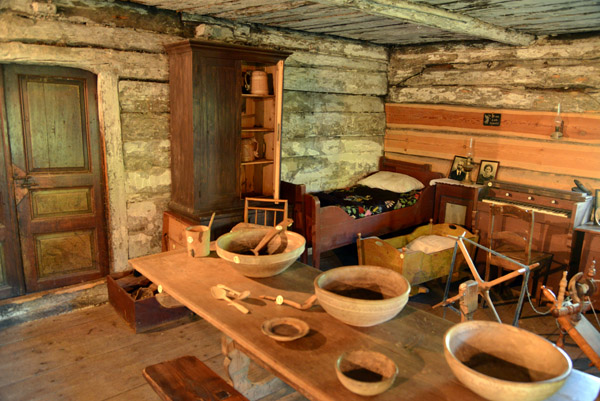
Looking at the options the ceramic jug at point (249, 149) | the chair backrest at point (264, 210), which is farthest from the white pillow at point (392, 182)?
the ceramic jug at point (249, 149)

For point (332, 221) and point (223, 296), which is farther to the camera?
point (332, 221)

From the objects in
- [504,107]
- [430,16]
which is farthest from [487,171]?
[430,16]

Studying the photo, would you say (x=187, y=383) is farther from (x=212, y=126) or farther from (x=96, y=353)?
(x=212, y=126)

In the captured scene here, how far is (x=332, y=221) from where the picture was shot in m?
4.43

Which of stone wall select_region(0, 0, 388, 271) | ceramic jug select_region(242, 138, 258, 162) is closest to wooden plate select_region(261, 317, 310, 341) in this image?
ceramic jug select_region(242, 138, 258, 162)

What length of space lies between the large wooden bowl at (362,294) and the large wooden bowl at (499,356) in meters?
0.26

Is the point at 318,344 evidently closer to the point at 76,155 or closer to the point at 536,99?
the point at 76,155

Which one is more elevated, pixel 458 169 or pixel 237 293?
pixel 458 169

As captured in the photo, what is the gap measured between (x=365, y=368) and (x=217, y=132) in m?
2.68

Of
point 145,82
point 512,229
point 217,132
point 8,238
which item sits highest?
point 145,82

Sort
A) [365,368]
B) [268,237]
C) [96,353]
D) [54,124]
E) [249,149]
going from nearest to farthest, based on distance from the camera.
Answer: [365,368], [268,237], [96,353], [54,124], [249,149]

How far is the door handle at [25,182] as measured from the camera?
11.8ft

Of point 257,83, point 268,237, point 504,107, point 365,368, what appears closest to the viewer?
point 365,368

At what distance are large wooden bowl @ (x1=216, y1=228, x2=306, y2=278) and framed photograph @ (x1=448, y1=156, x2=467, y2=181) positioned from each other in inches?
135
